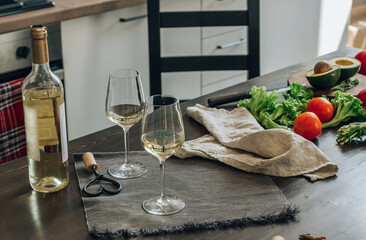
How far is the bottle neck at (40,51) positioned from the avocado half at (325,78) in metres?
0.88

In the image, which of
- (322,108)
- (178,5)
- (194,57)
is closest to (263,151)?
(322,108)

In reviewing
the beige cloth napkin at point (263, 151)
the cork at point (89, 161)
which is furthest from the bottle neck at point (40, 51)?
the beige cloth napkin at point (263, 151)

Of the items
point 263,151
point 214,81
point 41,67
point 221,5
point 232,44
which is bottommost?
point 214,81

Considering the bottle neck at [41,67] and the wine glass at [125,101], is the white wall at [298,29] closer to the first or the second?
the wine glass at [125,101]

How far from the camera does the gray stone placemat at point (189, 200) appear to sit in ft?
3.65

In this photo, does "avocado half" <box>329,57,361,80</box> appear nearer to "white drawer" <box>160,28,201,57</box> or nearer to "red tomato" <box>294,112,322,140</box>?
"red tomato" <box>294,112,322,140</box>

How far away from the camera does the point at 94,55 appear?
2596mm

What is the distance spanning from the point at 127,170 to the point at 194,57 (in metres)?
1.03

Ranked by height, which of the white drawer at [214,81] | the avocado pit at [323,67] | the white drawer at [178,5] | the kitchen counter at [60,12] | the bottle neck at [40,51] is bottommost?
the white drawer at [214,81]

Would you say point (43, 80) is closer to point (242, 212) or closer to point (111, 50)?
point (242, 212)

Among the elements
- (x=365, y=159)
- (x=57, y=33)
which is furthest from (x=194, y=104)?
(x=57, y=33)

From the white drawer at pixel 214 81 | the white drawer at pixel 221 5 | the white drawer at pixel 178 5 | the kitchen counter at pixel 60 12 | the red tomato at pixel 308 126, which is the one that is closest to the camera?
the red tomato at pixel 308 126

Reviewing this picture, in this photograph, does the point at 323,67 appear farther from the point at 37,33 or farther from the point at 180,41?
the point at 180,41

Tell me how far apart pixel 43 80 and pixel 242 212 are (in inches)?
19.5
